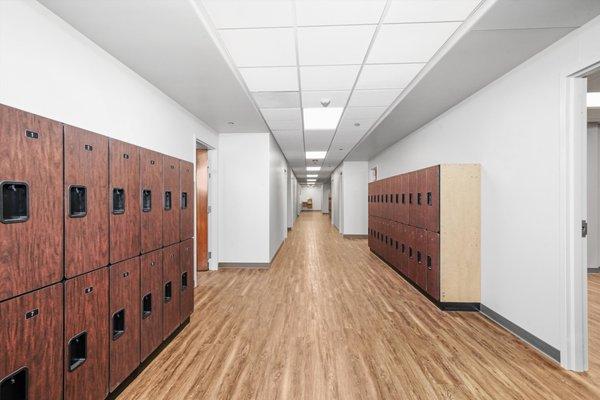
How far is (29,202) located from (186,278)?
69.5 inches

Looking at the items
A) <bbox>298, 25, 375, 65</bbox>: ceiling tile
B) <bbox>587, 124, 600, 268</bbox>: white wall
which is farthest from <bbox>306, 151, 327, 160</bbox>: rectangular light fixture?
<bbox>587, 124, 600, 268</bbox>: white wall

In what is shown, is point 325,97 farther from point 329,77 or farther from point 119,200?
point 119,200

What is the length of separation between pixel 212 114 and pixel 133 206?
8.30 ft

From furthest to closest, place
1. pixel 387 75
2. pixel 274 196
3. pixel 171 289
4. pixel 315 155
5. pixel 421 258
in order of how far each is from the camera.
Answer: pixel 315 155 < pixel 274 196 < pixel 421 258 < pixel 387 75 < pixel 171 289

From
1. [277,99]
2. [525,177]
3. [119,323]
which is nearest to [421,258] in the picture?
[525,177]

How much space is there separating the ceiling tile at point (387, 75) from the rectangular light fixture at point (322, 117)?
2.85ft

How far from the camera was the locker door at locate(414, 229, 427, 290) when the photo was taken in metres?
3.70

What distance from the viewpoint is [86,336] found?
5.16 ft

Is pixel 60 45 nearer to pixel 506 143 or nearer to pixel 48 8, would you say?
pixel 48 8

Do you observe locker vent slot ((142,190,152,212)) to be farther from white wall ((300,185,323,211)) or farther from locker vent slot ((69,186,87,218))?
white wall ((300,185,323,211))

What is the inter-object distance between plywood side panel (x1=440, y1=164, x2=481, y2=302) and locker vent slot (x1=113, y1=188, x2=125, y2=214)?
3.34m

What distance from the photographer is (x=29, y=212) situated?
126 cm

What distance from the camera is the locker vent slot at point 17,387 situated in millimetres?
1214

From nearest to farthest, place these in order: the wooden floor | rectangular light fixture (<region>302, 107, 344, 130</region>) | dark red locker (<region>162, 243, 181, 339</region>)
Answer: the wooden floor
dark red locker (<region>162, 243, 181, 339</region>)
rectangular light fixture (<region>302, 107, 344, 130</region>)
